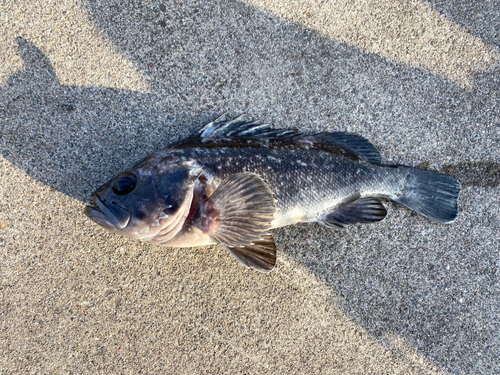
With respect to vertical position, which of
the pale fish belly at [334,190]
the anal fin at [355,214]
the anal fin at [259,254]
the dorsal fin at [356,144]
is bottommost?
the anal fin at [259,254]

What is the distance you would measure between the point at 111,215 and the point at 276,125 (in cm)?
168

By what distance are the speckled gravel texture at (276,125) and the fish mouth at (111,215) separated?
63 cm

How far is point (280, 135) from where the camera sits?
274 centimetres

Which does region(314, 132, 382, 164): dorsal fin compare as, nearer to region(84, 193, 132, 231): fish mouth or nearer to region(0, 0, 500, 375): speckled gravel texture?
region(0, 0, 500, 375): speckled gravel texture

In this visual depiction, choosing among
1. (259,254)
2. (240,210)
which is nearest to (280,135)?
(240,210)

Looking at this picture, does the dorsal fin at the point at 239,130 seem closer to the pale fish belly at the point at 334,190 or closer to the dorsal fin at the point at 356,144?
the dorsal fin at the point at 356,144

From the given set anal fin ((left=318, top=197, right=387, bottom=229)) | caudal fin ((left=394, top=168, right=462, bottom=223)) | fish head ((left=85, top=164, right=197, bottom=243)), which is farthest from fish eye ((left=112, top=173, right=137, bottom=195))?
caudal fin ((left=394, top=168, right=462, bottom=223))

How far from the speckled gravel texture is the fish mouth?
628 mm

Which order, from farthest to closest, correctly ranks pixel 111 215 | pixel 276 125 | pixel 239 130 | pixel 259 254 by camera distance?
1. pixel 276 125
2. pixel 239 130
3. pixel 259 254
4. pixel 111 215

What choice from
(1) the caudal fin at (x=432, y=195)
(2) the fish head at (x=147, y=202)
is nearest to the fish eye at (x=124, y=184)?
(2) the fish head at (x=147, y=202)

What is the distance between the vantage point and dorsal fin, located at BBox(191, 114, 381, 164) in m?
2.65

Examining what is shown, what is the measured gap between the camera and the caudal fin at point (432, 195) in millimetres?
2848

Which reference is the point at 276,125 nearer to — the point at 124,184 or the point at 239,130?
the point at 239,130

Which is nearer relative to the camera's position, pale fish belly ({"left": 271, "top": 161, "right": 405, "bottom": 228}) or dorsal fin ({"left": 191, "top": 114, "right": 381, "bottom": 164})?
pale fish belly ({"left": 271, "top": 161, "right": 405, "bottom": 228})
